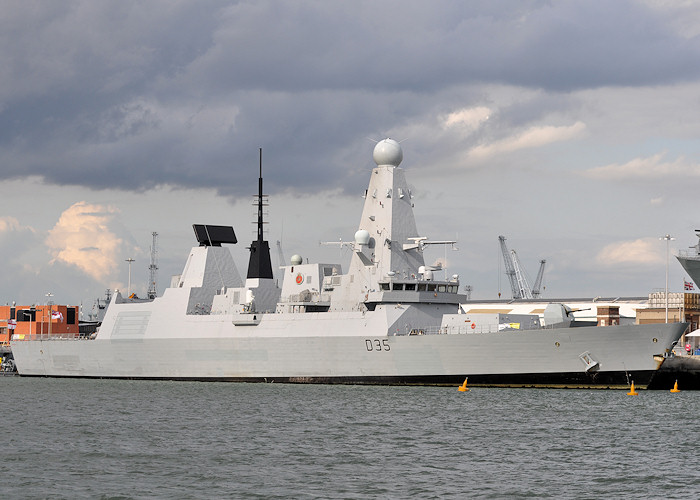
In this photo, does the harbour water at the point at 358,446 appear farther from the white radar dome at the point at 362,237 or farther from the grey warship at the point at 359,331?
the white radar dome at the point at 362,237

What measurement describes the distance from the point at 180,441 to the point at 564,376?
18.5 m

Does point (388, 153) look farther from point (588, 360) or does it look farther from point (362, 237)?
point (588, 360)

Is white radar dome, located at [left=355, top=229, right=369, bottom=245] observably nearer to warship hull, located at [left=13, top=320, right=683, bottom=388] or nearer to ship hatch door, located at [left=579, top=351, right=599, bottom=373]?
warship hull, located at [left=13, top=320, right=683, bottom=388]

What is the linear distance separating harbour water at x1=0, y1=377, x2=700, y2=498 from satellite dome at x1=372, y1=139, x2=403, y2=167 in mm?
12625

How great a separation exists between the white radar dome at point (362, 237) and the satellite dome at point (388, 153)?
3833 mm

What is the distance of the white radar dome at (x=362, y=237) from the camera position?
45031 mm

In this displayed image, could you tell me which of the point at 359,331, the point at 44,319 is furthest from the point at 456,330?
the point at 44,319

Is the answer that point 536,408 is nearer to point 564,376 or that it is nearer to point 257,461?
point 564,376

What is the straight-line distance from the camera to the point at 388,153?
1823 inches

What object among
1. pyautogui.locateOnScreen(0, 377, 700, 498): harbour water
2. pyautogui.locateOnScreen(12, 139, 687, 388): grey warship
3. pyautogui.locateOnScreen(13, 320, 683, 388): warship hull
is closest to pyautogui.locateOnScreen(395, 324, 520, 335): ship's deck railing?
pyautogui.locateOnScreen(12, 139, 687, 388): grey warship

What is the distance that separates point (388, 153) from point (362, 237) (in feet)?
14.7

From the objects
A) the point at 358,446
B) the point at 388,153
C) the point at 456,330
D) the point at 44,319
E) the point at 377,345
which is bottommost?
the point at 358,446

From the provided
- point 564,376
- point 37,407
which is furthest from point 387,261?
point 37,407

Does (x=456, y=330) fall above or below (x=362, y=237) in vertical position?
below
